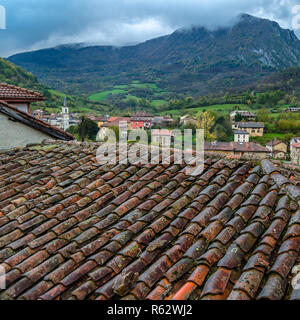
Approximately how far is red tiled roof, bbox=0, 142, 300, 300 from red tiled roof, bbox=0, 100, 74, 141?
2.95m

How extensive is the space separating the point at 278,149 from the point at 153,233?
52977 millimetres

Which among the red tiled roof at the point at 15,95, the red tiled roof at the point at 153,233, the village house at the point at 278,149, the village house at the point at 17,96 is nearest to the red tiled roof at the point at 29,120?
the village house at the point at 17,96

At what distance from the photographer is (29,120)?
7.58m

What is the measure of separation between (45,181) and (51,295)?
265 cm

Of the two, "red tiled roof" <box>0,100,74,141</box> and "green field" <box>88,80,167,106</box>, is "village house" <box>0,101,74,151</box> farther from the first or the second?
"green field" <box>88,80,167,106</box>

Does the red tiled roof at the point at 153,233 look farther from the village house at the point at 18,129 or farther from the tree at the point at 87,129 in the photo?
the tree at the point at 87,129

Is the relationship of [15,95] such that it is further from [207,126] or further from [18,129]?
[207,126]

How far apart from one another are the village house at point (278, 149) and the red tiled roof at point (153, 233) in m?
48.6

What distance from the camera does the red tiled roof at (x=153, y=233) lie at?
245cm

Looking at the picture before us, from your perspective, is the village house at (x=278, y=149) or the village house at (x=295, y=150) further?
the village house at (x=278, y=149)

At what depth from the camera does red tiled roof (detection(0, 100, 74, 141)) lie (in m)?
7.10

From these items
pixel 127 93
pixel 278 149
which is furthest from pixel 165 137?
pixel 127 93

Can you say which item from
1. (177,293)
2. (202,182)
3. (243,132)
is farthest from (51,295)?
(243,132)

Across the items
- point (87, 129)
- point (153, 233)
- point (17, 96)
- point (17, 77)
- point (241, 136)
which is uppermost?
point (17, 77)
